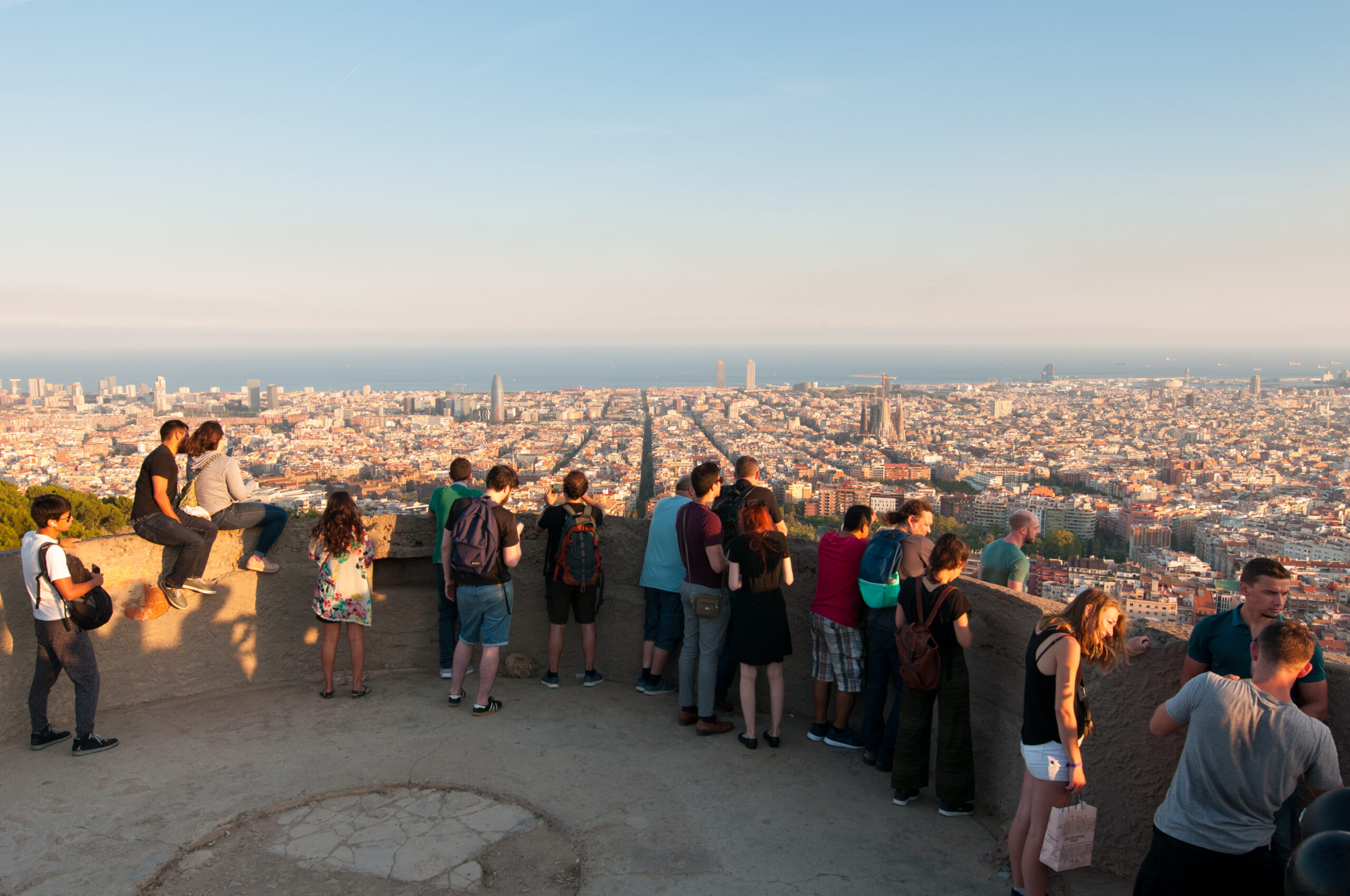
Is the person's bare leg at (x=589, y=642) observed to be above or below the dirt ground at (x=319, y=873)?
above

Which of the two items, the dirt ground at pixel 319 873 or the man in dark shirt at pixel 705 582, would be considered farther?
the man in dark shirt at pixel 705 582


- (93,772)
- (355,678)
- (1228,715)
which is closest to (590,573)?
(355,678)

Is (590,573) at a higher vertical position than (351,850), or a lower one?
higher

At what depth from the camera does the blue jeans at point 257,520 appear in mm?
5105

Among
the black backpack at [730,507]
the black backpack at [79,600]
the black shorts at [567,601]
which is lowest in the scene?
the black shorts at [567,601]

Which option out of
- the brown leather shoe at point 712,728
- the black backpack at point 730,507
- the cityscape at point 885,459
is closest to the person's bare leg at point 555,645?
the brown leather shoe at point 712,728

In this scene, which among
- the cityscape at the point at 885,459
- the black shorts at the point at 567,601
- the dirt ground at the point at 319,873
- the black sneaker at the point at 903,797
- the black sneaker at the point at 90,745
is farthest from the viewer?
the cityscape at the point at 885,459

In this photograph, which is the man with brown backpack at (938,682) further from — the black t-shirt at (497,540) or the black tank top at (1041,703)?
the black t-shirt at (497,540)

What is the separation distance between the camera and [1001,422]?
6875cm

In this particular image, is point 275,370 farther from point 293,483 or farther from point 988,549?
point 988,549

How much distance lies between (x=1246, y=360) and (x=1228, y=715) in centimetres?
22403

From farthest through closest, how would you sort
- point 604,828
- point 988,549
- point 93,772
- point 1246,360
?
1. point 1246,360
2. point 988,549
3. point 93,772
4. point 604,828

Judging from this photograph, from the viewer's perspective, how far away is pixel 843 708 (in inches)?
179

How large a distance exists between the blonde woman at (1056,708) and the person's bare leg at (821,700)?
1.54 m
